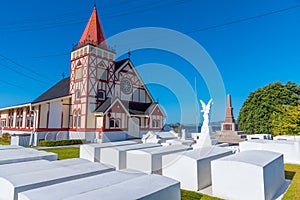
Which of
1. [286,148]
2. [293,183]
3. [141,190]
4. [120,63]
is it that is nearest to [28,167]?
[141,190]

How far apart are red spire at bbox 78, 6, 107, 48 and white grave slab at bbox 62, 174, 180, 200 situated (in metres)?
19.9

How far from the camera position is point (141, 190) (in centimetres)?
314

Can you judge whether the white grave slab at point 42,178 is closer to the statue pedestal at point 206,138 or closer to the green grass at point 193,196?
the green grass at point 193,196

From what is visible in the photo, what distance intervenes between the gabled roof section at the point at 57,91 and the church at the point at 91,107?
0.17 m

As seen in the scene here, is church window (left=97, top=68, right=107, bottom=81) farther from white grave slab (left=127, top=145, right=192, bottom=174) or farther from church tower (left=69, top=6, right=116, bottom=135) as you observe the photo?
white grave slab (left=127, top=145, right=192, bottom=174)

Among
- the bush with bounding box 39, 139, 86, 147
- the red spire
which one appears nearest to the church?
the red spire

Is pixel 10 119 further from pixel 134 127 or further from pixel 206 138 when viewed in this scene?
pixel 206 138

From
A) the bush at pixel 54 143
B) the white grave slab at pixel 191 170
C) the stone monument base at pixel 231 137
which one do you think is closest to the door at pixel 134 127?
the bush at pixel 54 143

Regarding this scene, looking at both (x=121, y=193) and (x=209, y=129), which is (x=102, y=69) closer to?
(x=209, y=129)

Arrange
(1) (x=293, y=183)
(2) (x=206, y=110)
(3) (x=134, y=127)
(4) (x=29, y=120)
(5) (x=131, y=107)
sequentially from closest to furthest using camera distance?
(1) (x=293, y=183)
(2) (x=206, y=110)
(4) (x=29, y=120)
(3) (x=134, y=127)
(5) (x=131, y=107)

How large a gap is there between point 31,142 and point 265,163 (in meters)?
18.0

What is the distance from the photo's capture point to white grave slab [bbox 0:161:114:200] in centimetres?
343

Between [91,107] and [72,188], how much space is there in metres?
17.8

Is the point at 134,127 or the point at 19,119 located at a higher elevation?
the point at 19,119
